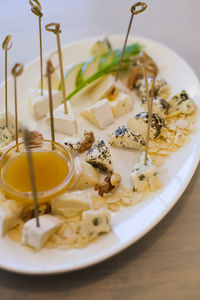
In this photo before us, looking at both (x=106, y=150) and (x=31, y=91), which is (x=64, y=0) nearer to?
(x=31, y=91)

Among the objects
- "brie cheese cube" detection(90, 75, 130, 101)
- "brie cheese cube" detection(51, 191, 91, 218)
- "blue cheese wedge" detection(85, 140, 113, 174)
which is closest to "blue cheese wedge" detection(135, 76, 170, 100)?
"brie cheese cube" detection(90, 75, 130, 101)

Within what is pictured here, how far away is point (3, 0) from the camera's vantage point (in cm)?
354

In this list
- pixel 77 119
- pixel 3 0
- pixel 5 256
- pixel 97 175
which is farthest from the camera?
pixel 3 0

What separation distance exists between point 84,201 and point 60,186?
0.13 metres

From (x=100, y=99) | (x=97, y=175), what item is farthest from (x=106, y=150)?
(x=100, y=99)

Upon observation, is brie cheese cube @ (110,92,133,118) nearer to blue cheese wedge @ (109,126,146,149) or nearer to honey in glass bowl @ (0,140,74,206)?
blue cheese wedge @ (109,126,146,149)

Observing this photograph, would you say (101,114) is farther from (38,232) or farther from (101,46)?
(38,232)

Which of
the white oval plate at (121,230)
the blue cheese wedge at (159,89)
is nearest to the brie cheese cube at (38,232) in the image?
the white oval plate at (121,230)

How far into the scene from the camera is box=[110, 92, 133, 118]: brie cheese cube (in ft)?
7.14

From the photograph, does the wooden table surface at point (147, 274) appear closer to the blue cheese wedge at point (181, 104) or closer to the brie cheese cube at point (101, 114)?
the blue cheese wedge at point (181, 104)

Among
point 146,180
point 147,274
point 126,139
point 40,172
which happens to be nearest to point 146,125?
point 126,139

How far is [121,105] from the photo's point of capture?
2191 millimetres

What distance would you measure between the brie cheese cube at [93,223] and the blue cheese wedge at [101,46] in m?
1.49

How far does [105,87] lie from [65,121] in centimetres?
42
